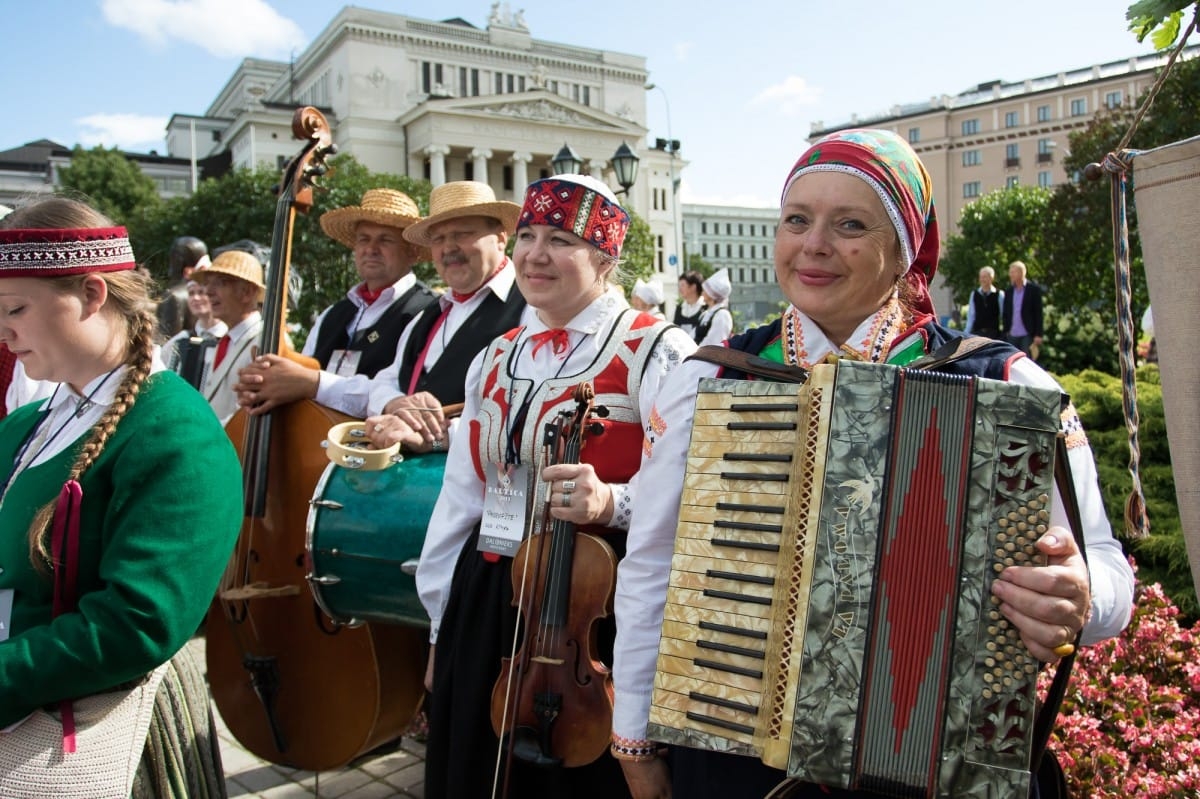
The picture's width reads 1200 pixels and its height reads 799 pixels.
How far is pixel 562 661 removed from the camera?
8.43ft

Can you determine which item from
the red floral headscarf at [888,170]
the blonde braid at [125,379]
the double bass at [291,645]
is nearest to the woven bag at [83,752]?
the blonde braid at [125,379]

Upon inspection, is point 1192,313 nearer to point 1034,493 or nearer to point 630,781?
point 1034,493

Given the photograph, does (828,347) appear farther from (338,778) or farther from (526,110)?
(526,110)

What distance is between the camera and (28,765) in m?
2.10

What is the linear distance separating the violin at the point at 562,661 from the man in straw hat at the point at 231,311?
12.8ft

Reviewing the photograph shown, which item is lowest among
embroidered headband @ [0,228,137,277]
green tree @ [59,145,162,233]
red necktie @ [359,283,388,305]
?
embroidered headband @ [0,228,137,277]

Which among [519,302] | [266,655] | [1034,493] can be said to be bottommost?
[266,655]

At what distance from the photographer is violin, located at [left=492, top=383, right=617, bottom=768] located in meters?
2.55

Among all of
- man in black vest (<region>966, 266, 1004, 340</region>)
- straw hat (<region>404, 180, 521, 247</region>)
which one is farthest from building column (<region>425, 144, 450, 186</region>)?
straw hat (<region>404, 180, 521, 247</region>)

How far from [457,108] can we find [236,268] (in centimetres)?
6776

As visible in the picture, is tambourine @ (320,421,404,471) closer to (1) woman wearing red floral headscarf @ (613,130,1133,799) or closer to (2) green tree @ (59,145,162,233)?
(1) woman wearing red floral headscarf @ (613,130,1133,799)

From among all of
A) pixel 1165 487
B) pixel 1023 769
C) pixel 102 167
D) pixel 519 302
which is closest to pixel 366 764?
pixel 519 302

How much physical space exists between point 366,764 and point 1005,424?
3.86 metres

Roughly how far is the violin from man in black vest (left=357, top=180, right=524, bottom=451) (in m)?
1.65
